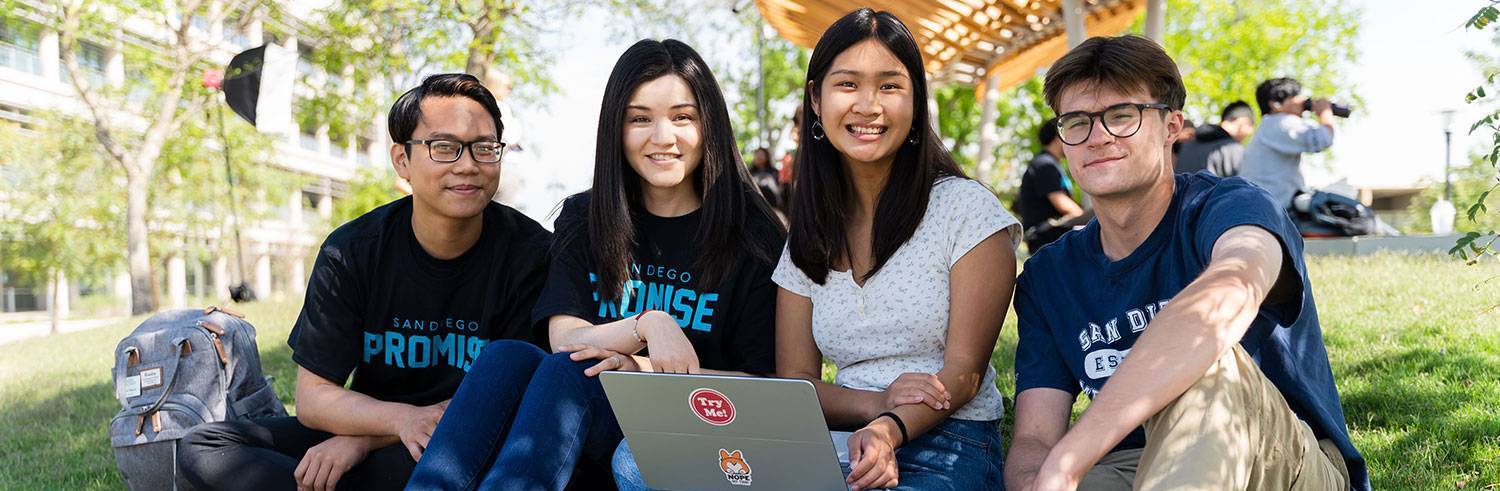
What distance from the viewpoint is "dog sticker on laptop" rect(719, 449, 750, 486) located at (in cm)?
245

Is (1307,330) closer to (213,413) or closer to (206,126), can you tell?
(213,413)

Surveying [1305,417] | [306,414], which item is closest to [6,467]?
[306,414]

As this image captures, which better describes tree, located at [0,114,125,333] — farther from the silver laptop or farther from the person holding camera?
the silver laptop

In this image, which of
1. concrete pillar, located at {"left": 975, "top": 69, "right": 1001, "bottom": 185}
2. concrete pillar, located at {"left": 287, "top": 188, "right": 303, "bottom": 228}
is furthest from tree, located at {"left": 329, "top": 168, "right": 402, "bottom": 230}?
concrete pillar, located at {"left": 287, "top": 188, "right": 303, "bottom": 228}

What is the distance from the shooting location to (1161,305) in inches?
96.7

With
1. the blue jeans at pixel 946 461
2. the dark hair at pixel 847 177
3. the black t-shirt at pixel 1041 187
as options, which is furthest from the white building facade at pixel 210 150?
the blue jeans at pixel 946 461

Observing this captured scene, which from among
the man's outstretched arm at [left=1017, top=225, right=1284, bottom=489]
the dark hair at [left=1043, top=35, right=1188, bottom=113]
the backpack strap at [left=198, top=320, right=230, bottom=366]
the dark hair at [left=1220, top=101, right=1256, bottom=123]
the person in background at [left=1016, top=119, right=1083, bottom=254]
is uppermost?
the dark hair at [left=1220, top=101, right=1256, bottom=123]

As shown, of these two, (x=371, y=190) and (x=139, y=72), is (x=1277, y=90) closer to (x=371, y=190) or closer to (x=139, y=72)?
(x=139, y=72)

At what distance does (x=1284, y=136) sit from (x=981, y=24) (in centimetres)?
310

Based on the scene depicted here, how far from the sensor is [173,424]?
352 centimetres

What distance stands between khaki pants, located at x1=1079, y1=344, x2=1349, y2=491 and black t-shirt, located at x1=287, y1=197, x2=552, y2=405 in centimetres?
196

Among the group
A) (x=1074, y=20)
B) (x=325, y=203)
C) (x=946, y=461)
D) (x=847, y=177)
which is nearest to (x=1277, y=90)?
(x=1074, y=20)

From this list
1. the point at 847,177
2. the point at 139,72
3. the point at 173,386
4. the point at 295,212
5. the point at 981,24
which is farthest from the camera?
the point at 295,212

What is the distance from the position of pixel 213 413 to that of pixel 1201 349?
2993mm
